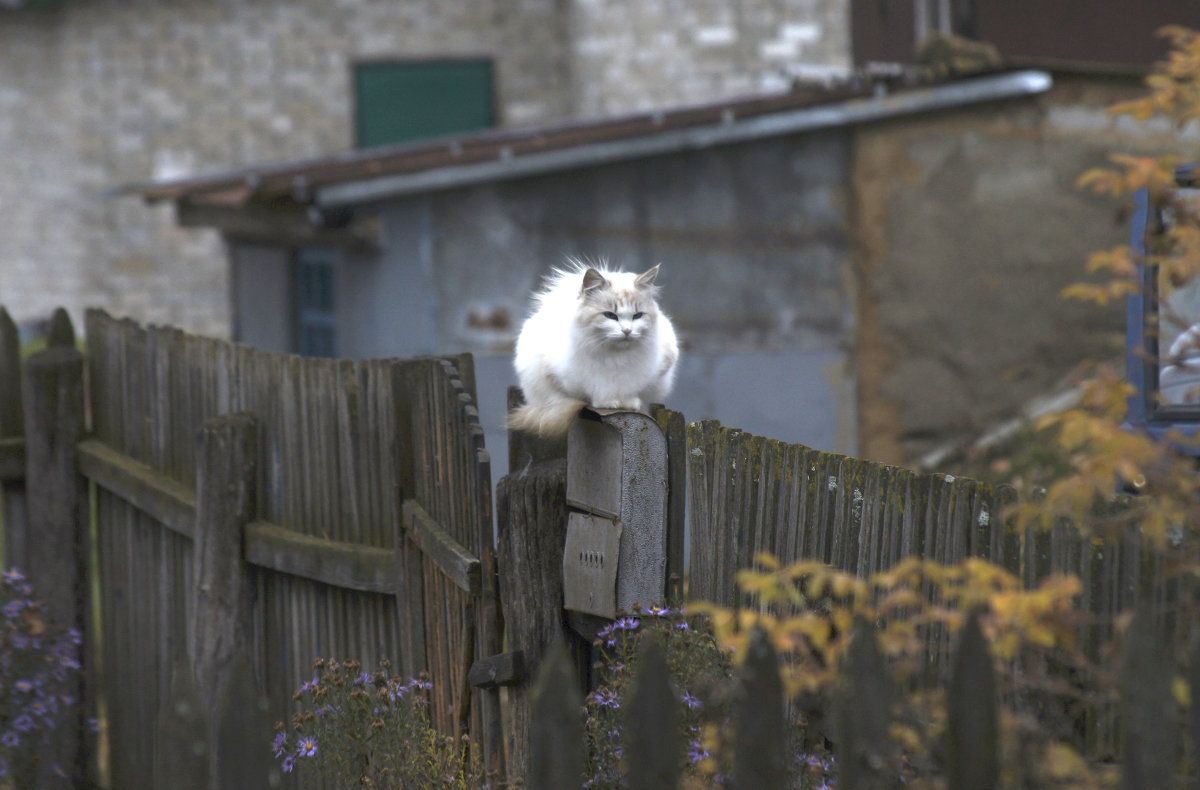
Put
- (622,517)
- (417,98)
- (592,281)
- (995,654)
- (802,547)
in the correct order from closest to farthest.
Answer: (995,654), (802,547), (622,517), (592,281), (417,98)

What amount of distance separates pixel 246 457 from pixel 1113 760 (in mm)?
A: 2975

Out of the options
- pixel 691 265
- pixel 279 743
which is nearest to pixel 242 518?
pixel 279 743

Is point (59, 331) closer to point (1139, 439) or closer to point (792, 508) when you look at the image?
point (792, 508)

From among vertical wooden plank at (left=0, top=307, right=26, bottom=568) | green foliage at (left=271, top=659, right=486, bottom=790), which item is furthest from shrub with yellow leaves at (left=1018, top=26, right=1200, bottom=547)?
vertical wooden plank at (left=0, top=307, right=26, bottom=568)

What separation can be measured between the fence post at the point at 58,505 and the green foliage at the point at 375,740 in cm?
220

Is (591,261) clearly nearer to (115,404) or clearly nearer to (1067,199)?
(1067,199)

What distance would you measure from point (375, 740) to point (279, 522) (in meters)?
1.29

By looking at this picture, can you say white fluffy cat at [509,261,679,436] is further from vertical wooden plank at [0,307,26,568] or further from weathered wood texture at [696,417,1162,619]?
vertical wooden plank at [0,307,26,568]

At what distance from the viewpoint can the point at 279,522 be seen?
4.50 meters

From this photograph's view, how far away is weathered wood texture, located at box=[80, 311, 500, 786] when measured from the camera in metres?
3.59

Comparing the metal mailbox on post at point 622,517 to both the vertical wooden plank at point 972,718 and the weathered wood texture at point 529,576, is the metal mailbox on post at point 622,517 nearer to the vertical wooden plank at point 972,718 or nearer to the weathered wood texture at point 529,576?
the weathered wood texture at point 529,576

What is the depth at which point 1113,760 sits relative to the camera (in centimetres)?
239

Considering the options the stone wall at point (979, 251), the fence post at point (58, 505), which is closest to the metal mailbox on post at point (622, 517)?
the fence post at point (58, 505)

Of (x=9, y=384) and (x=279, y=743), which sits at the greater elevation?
(x=9, y=384)
